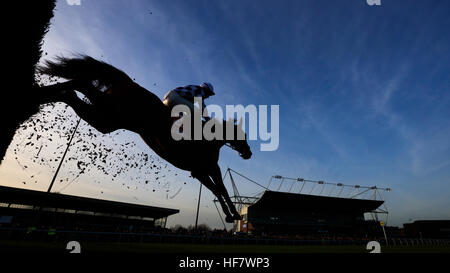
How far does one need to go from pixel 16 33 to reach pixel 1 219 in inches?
1533

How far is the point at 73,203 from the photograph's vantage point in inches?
1315

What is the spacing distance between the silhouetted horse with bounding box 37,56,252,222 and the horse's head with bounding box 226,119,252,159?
46 cm

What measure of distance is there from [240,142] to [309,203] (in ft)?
166

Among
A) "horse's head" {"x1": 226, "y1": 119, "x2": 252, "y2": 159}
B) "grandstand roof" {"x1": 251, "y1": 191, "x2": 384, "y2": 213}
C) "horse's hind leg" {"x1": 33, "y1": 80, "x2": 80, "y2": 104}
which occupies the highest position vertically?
"grandstand roof" {"x1": 251, "y1": 191, "x2": 384, "y2": 213}

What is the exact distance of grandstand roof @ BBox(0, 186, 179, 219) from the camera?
94.4 feet

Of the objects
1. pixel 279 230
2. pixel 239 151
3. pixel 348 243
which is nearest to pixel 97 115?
pixel 239 151

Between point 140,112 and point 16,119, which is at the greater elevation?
point 140,112

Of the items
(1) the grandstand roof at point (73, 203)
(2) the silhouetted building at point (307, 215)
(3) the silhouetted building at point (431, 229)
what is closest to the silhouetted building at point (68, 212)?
(1) the grandstand roof at point (73, 203)

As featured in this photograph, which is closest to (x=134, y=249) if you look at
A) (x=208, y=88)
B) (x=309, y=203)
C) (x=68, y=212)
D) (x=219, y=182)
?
(x=219, y=182)

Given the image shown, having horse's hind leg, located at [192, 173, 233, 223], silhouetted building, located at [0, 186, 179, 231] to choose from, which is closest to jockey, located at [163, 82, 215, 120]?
horse's hind leg, located at [192, 173, 233, 223]

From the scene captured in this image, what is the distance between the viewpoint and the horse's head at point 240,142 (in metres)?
3.20

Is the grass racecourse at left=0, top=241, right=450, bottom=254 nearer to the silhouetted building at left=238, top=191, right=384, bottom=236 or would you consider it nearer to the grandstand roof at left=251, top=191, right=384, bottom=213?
the grandstand roof at left=251, top=191, right=384, bottom=213
